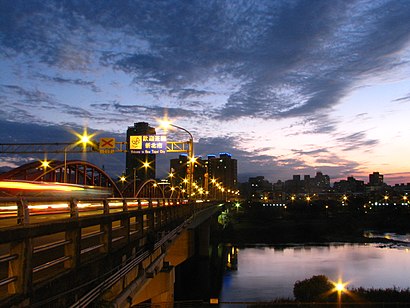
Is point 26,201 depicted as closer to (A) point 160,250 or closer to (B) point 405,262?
(A) point 160,250

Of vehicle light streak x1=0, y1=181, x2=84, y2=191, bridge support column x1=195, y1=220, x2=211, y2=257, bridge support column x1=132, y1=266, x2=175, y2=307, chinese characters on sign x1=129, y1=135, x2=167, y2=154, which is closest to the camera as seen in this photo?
bridge support column x1=132, y1=266, x2=175, y2=307

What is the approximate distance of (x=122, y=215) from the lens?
44.1 feet

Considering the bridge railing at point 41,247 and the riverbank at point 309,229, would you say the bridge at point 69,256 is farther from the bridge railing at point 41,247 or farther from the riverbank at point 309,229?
the riverbank at point 309,229

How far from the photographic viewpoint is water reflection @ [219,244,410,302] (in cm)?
4632

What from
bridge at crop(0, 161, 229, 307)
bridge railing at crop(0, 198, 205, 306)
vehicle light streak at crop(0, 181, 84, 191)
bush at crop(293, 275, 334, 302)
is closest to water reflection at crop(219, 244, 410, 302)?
bush at crop(293, 275, 334, 302)


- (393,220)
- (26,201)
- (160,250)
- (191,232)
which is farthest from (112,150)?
(393,220)

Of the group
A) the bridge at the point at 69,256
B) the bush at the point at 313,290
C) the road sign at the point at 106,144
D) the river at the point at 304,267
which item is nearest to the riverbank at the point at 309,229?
the river at the point at 304,267

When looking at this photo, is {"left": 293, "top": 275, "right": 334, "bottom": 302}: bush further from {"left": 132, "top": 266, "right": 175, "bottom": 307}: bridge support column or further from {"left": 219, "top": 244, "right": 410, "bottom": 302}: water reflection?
{"left": 132, "top": 266, "right": 175, "bottom": 307}: bridge support column

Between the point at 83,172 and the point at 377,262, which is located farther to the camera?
the point at 83,172

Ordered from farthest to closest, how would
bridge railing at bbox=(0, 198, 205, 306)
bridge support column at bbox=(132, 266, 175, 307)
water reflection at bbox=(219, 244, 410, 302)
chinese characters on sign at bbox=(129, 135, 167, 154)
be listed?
water reflection at bbox=(219, 244, 410, 302) → chinese characters on sign at bbox=(129, 135, 167, 154) → bridge support column at bbox=(132, 266, 175, 307) → bridge railing at bbox=(0, 198, 205, 306)

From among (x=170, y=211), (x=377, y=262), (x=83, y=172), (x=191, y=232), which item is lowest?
(x=377, y=262)

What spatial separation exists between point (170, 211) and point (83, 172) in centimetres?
4434

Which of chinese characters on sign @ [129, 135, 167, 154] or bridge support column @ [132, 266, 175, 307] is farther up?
chinese characters on sign @ [129, 135, 167, 154]

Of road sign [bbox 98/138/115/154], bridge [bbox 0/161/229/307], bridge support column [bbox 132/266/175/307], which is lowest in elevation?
bridge support column [bbox 132/266/175/307]
